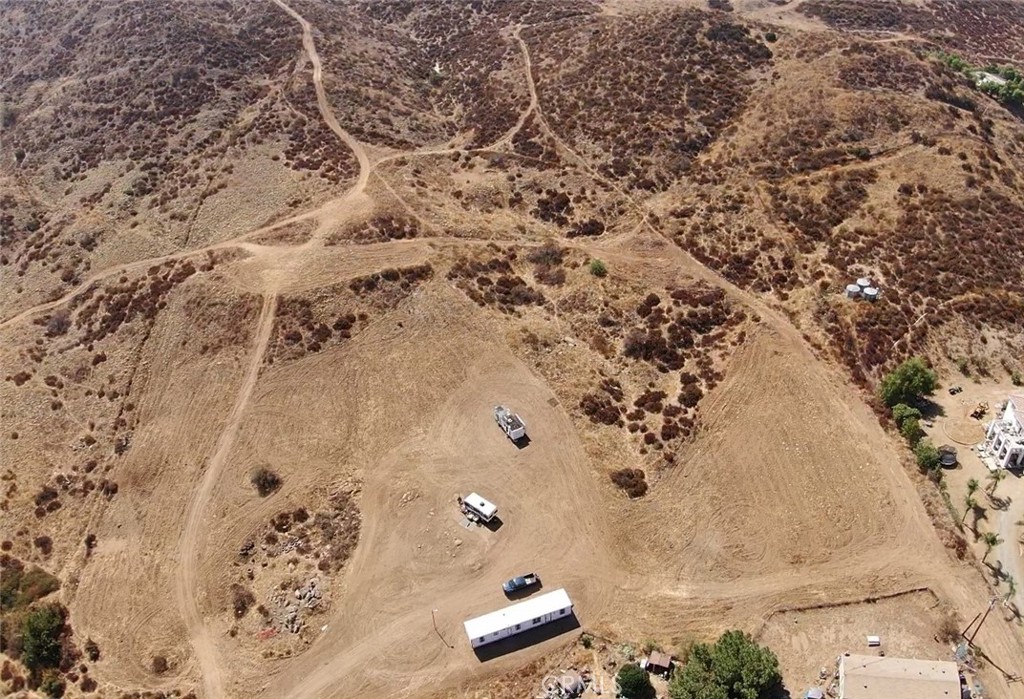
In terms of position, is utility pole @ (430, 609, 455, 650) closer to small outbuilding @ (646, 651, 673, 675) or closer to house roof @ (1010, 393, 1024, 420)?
small outbuilding @ (646, 651, 673, 675)

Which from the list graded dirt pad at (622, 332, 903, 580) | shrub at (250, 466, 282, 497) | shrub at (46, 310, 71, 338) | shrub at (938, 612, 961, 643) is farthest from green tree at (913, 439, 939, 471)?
shrub at (46, 310, 71, 338)

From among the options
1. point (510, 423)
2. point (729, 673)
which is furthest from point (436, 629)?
point (729, 673)

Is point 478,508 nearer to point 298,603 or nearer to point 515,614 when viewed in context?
point 515,614

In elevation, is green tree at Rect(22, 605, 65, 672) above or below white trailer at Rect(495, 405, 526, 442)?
below

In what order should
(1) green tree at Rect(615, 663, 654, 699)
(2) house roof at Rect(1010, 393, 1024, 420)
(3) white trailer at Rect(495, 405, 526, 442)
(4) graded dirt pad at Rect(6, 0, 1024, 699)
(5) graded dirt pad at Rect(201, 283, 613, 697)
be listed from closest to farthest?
(1) green tree at Rect(615, 663, 654, 699) → (5) graded dirt pad at Rect(201, 283, 613, 697) → (4) graded dirt pad at Rect(6, 0, 1024, 699) → (2) house roof at Rect(1010, 393, 1024, 420) → (3) white trailer at Rect(495, 405, 526, 442)

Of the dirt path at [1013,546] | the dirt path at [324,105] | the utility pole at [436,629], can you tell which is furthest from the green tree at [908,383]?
the dirt path at [324,105]

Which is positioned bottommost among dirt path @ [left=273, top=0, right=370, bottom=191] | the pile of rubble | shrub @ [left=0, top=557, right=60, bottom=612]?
shrub @ [left=0, top=557, right=60, bottom=612]

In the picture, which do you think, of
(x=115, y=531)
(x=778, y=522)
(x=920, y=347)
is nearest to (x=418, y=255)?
(x=115, y=531)
